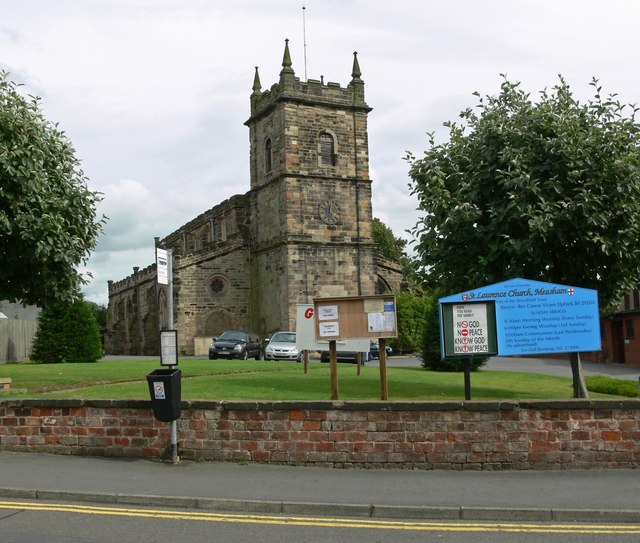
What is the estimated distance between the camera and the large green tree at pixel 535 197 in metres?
15.2

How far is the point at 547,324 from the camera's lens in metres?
12.7

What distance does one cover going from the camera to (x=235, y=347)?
1491 inches

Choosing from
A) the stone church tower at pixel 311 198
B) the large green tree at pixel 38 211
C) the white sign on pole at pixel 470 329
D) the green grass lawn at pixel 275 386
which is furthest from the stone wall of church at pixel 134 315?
the white sign on pole at pixel 470 329

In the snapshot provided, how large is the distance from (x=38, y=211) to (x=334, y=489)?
34.3ft

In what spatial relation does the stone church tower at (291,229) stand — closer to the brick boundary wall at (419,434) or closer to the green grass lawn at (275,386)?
the green grass lawn at (275,386)

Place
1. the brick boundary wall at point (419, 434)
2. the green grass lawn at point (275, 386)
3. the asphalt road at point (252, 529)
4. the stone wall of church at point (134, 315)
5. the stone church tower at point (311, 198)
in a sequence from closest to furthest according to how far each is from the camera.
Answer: the asphalt road at point (252, 529) < the brick boundary wall at point (419, 434) < the green grass lawn at point (275, 386) < the stone church tower at point (311, 198) < the stone wall of church at point (134, 315)

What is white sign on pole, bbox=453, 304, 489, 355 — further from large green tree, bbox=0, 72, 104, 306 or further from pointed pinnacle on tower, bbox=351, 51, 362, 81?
pointed pinnacle on tower, bbox=351, 51, 362, 81

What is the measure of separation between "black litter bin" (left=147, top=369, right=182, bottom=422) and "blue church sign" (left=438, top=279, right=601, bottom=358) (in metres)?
4.35

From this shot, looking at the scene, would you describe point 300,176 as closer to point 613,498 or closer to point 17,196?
point 17,196

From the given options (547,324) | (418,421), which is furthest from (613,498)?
(547,324)

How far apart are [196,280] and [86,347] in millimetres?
18341

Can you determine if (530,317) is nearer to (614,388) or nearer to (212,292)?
(614,388)

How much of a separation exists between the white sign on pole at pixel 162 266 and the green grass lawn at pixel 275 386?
3.25 meters

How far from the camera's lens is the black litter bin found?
1062 cm
